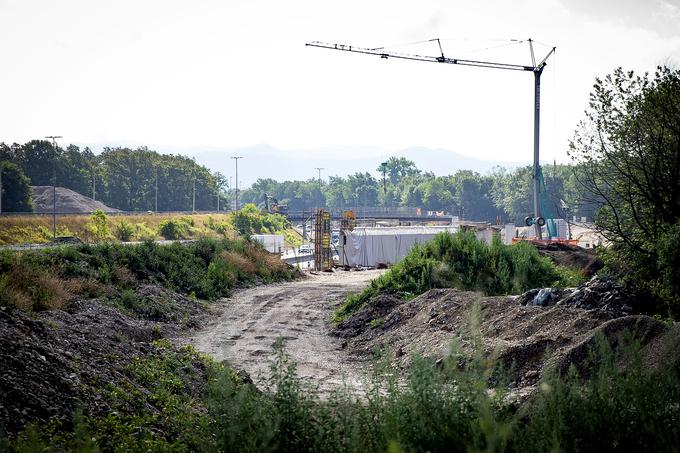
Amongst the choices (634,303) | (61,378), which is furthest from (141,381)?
(634,303)

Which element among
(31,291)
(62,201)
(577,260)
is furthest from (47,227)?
(31,291)

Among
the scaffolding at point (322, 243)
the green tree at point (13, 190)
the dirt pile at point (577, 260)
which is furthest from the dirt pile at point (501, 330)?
the green tree at point (13, 190)

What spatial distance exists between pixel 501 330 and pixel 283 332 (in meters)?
6.81

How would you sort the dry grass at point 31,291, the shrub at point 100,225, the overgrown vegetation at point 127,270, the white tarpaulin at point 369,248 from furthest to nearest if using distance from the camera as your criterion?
the shrub at point 100,225, the white tarpaulin at point 369,248, the overgrown vegetation at point 127,270, the dry grass at point 31,291

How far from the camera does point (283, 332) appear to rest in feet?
76.3

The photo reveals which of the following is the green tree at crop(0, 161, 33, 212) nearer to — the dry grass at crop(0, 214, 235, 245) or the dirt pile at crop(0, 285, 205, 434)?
the dry grass at crop(0, 214, 235, 245)

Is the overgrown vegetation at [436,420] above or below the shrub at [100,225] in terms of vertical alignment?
below

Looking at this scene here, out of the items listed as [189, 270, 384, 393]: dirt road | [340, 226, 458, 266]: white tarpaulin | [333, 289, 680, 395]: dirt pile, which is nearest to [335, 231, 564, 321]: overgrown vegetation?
[189, 270, 384, 393]: dirt road

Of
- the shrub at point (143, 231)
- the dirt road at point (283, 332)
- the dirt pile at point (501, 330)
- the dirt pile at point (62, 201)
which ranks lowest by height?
the dirt road at point (283, 332)

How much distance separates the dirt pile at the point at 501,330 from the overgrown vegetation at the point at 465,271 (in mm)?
2775

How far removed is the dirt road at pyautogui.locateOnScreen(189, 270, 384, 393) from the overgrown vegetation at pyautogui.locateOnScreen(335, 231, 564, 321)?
6.79 ft

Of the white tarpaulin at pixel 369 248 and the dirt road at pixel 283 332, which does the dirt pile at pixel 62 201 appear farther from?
the dirt road at pixel 283 332

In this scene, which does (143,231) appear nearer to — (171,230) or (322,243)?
(171,230)

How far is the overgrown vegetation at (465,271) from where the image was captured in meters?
28.8
